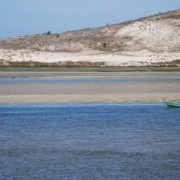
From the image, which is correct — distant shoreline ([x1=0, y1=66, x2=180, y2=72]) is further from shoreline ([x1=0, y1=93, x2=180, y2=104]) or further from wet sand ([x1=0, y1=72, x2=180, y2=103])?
shoreline ([x1=0, y1=93, x2=180, y2=104])

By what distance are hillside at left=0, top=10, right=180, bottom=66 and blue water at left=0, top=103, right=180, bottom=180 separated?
46.8m

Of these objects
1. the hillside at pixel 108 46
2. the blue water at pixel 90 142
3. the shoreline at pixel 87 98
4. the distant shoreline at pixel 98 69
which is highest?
the hillside at pixel 108 46

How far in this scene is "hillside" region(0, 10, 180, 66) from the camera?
8094 centimetres

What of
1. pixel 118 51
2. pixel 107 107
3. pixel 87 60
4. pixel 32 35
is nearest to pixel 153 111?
pixel 107 107

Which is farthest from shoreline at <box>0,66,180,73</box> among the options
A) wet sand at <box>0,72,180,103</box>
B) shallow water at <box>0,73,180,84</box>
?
wet sand at <box>0,72,180,103</box>

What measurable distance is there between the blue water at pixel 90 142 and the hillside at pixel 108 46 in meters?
46.8

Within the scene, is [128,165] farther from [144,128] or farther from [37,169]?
[144,128]

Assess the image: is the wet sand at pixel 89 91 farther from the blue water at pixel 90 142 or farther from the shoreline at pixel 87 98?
the blue water at pixel 90 142

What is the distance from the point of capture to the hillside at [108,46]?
80938 millimetres

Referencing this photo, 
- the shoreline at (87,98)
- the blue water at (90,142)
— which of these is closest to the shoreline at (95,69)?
the shoreline at (87,98)

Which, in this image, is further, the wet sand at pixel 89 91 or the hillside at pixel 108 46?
the hillside at pixel 108 46

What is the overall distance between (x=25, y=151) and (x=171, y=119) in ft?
34.2

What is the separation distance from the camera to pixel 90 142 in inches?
891

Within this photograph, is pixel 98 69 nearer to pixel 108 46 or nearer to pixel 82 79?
pixel 82 79
